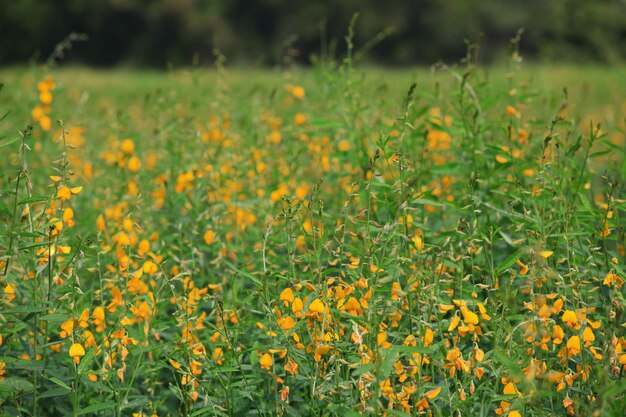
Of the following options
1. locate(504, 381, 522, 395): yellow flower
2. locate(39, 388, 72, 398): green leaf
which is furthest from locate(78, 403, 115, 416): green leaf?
locate(504, 381, 522, 395): yellow flower

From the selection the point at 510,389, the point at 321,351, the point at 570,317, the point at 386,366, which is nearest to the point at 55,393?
the point at 321,351

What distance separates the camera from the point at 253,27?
131 feet

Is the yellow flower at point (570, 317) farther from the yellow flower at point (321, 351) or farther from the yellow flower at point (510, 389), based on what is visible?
the yellow flower at point (321, 351)

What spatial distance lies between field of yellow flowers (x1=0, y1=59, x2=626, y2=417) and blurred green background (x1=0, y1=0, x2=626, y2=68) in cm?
3240

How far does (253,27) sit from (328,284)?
39.2 metres

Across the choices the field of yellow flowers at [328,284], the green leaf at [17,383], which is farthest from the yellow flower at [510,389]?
the green leaf at [17,383]

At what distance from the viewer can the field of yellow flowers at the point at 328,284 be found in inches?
77.9

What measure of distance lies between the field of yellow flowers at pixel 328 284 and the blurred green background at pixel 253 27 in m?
32.4

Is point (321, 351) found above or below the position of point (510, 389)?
above

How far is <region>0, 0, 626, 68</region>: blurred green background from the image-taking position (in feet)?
119

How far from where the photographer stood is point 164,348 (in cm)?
235

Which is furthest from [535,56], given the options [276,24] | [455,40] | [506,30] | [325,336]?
[325,336]

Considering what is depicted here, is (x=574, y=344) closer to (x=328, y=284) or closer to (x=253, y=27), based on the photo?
(x=328, y=284)

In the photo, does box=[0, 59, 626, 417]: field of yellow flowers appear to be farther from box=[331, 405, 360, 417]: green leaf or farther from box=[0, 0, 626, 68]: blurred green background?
box=[0, 0, 626, 68]: blurred green background
